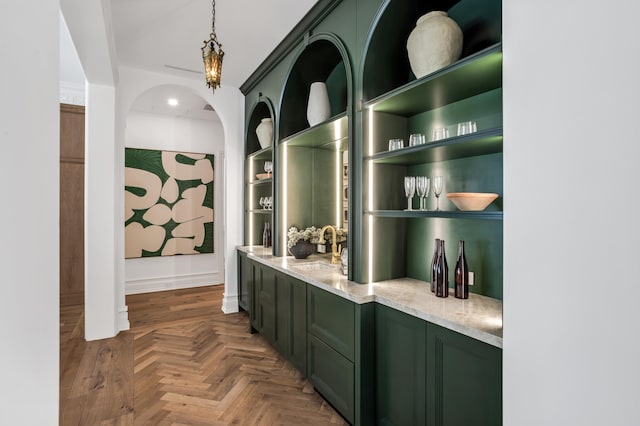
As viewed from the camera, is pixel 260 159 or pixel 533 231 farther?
pixel 260 159

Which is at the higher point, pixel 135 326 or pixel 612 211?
pixel 612 211

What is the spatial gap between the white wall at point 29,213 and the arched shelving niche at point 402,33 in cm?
173

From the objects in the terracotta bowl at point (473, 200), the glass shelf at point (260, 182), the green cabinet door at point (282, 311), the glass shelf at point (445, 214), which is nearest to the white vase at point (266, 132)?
the glass shelf at point (260, 182)

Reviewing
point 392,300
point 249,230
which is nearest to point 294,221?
point 249,230

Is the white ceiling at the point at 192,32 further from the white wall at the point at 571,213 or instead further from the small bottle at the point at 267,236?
the white wall at the point at 571,213

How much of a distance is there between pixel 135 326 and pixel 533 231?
4.02 metres

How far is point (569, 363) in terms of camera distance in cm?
99

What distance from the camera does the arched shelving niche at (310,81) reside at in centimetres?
284

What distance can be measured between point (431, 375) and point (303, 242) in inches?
69.9

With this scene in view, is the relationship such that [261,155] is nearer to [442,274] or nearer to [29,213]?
[442,274]

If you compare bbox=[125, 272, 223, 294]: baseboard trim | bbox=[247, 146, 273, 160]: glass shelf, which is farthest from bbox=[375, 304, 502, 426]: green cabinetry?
bbox=[125, 272, 223, 294]: baseboard trim

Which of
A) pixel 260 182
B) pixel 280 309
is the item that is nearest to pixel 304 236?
pixel 280 309

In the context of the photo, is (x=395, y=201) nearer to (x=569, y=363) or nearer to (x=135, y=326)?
(x=569, y=363)

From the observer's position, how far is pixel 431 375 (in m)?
1.52
